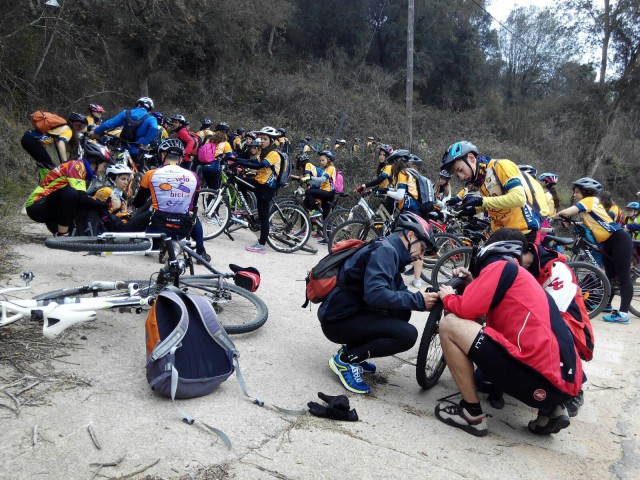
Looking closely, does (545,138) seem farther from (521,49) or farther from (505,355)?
(505,355)

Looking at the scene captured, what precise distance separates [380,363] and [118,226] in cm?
338

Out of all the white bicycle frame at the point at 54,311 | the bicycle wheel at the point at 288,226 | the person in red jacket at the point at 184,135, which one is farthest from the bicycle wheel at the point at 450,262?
the person in red jacket at the point at 184,135

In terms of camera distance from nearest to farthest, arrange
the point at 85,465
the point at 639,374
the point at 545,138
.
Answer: the point at 85,465, the point at 639,374, the point at 545,138

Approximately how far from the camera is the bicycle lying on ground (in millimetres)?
3318

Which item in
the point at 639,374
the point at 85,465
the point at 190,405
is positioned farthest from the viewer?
the point at 639,374

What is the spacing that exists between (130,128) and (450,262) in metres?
5.75

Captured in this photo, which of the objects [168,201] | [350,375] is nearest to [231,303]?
[168,201]

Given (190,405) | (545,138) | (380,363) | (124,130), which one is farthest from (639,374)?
(545,138)

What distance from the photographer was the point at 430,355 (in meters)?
4.16

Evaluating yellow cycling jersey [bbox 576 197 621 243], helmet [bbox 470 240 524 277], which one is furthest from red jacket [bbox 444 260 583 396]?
yellow cycling jersey [bbox 576 197 621 243]

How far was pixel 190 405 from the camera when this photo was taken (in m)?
3.14

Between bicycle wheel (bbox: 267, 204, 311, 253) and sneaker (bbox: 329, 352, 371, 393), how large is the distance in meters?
4.99

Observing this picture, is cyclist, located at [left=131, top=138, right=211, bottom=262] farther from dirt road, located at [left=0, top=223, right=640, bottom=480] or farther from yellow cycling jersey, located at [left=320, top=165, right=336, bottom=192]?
yellow cycling jersey, located at [left=320, top=165, right=336, bottom=192]

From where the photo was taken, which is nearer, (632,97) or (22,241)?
(22,241)
